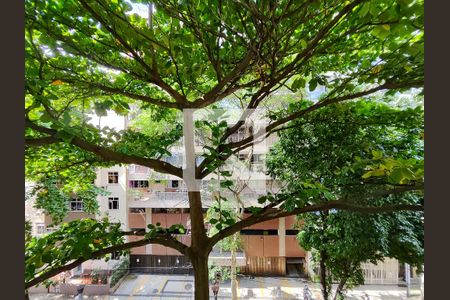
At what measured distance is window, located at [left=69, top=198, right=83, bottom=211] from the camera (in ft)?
3.45

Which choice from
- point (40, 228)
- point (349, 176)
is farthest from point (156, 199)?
point (349, 176)

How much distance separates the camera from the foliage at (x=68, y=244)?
2.33ft

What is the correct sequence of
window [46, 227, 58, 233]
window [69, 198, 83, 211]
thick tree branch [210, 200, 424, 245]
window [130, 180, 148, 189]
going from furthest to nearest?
window [130, 180, 148, 189], window [69, 198, 83, 211], window [46, 227, 58, 233], thick tree branch [210, 200, 424, 245]

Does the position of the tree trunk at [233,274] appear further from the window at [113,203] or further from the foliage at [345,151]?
the window at [113,203]

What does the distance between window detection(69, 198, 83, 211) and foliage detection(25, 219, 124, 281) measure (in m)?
0.13

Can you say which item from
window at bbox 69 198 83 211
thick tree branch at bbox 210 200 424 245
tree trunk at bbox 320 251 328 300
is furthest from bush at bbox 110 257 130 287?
tree trunk at bbox 320 251 328 300

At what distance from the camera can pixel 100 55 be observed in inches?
34.2

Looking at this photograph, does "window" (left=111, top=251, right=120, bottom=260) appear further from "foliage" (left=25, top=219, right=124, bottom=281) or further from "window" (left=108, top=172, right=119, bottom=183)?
"window" (left=108, top=172, right=119, bottom=183)

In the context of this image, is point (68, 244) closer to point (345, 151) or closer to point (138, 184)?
point (138, 184)

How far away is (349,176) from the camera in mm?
965

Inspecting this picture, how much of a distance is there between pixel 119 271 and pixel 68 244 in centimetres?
45

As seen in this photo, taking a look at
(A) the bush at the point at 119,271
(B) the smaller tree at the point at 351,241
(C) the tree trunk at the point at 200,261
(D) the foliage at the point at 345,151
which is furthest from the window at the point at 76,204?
(B) the smaller tree at the point at 351,241

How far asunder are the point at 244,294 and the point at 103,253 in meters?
0.74

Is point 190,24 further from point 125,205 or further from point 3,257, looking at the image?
point 125,205
